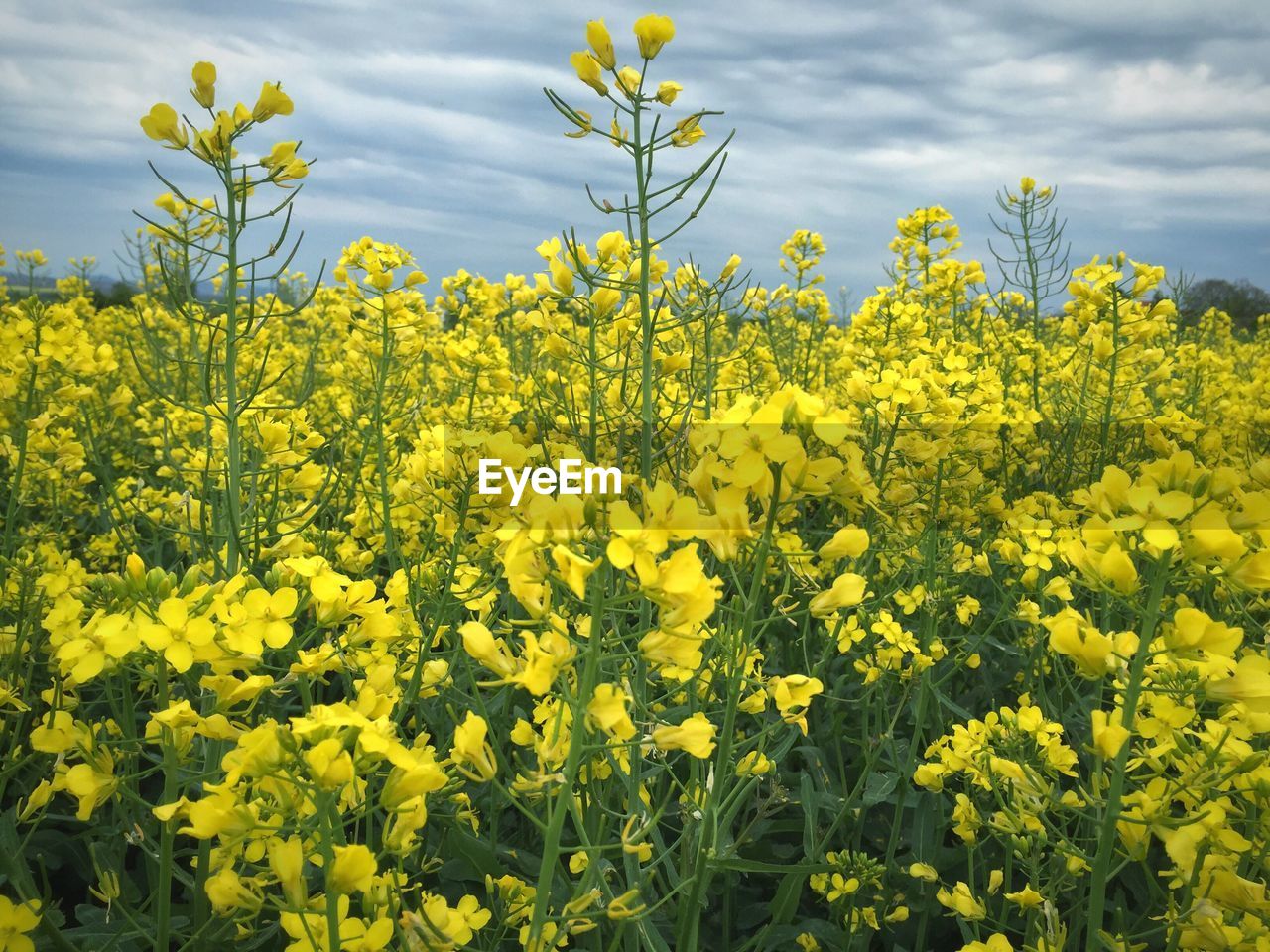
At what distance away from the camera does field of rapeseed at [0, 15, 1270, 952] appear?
1.34 m

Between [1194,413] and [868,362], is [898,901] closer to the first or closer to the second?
[868,362]

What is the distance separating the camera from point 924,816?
288 cm

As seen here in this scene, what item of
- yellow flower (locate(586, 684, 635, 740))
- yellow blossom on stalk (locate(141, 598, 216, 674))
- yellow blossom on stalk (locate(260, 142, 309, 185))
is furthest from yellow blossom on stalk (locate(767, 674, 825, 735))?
yellow blossom on stalk (locate(260, 142, 309, 185))

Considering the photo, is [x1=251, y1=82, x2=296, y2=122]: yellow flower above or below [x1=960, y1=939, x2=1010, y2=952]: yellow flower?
above

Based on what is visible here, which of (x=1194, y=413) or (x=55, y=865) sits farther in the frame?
(x=1194, y=413)

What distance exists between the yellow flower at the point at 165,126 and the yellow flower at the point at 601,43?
112cm

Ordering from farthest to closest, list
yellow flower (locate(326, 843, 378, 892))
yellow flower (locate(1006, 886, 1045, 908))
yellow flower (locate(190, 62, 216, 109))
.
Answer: yellow flower (locate(190, 62, 216, 109))
yellow flower (locate(1006, 886, 1045, 908))
yellow flower (locate(326, 843, 378, 892))

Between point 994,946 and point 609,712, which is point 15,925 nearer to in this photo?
point 609,712

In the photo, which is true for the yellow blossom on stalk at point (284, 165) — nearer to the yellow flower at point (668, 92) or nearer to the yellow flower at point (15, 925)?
the yellow flower at point (668, 92)

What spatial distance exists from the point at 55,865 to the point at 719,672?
2153 millimetres

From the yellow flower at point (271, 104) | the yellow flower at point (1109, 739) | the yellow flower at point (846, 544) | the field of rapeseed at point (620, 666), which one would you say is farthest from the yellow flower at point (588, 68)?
the yellow flower at point (1109, 739)

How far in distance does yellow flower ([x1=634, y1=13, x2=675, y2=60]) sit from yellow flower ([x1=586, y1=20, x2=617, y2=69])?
0.08 metres

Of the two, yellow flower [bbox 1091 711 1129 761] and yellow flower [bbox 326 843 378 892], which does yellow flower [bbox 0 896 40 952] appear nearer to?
yellow flower [bbox 326 843 378 892]

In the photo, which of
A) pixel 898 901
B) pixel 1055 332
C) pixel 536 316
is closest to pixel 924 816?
pixel 898 901
